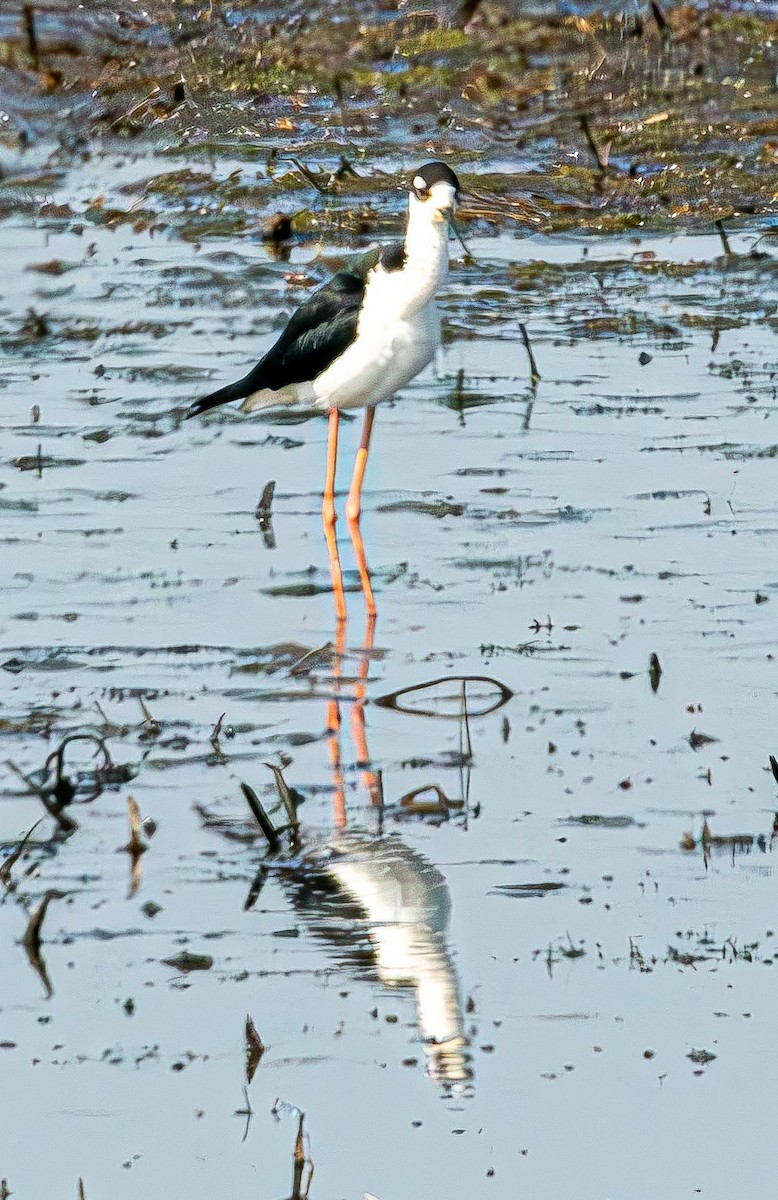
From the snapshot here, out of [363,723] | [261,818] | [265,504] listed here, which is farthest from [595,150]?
[261,818]

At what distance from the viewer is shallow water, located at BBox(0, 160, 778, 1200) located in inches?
182

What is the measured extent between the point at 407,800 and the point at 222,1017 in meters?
1.35

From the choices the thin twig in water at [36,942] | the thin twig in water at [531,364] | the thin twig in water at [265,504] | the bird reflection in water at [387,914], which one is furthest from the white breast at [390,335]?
the thin twig in water at [36,942]

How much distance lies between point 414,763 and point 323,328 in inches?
102

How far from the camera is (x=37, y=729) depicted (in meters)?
6.80

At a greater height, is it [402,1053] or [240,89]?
[240,89]

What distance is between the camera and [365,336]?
27.9ft

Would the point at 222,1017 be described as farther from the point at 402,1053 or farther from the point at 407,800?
the point at 407,800

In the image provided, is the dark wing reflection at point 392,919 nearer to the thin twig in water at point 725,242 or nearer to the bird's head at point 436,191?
the bird's head at point 436,191

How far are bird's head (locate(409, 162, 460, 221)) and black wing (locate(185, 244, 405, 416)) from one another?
22cm

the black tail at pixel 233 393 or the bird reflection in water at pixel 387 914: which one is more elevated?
the black tail at pixel 233 393

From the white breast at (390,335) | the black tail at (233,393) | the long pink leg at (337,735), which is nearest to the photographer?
the long pink leg at (337,735)

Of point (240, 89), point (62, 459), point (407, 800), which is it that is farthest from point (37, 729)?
point (240, 89)

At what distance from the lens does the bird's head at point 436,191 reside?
8219 millimetres
